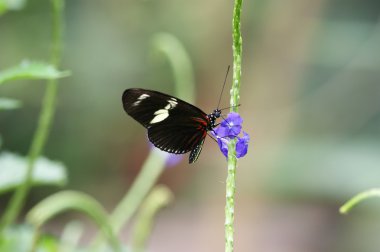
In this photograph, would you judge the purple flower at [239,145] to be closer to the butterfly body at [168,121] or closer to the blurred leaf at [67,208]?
the butterfly body at [168,121]

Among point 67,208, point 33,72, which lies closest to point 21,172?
point 67,208

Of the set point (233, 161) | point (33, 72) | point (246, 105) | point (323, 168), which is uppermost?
point (246, 105)

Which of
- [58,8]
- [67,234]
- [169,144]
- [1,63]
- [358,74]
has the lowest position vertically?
[169,144]

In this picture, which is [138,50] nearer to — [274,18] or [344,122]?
[274,18]

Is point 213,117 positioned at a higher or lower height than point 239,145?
higher

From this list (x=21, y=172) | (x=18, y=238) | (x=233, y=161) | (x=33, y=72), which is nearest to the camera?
(x=233, y=161)

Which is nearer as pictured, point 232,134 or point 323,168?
point 232,134

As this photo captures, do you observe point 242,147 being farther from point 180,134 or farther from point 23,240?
point 23,240

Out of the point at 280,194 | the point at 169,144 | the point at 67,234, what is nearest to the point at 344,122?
the point at 280,194
